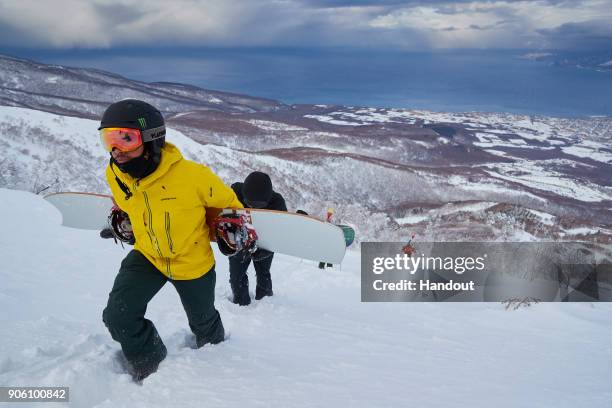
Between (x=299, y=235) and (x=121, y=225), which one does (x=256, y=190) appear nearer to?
(x=299, y=235)

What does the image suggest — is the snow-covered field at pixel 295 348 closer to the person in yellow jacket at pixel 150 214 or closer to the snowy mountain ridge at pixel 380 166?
the person in yellow jacket at pixel 150 214

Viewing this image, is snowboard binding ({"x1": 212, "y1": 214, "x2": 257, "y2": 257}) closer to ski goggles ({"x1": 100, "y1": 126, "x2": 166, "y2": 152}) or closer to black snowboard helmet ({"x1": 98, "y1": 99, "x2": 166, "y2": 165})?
black snowboard helmet ({"x1": 98, "y1": 99, "x2": 166, "y2": 165})

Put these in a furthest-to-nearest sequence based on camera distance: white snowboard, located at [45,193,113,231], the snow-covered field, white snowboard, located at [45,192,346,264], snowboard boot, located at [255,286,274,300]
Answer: snowboard boot, located at [255,286,274,300] < white snowboard, located at [45,193,113,231] < white snowboard, located at [45,192,346,264] < the snow-covered field

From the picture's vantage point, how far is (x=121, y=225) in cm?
423

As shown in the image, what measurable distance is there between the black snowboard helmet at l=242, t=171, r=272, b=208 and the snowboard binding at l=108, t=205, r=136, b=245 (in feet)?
5.68

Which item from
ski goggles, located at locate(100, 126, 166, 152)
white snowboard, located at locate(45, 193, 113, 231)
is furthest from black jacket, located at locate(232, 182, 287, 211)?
ski goggles, located at locate(100, 126, 166, 152)

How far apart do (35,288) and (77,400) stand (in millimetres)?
3371

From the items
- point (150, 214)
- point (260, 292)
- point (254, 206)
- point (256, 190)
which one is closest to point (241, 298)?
point (260, 292)

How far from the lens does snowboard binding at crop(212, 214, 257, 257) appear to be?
4.02 meters

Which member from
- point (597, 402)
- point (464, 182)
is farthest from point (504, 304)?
point (464, 182)

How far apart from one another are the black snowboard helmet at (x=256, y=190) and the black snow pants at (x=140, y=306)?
1.77 m

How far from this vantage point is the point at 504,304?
8984 millimetres

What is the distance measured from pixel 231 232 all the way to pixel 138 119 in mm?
1283

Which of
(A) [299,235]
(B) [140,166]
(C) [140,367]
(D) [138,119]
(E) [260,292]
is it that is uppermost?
(D) [138,119]
